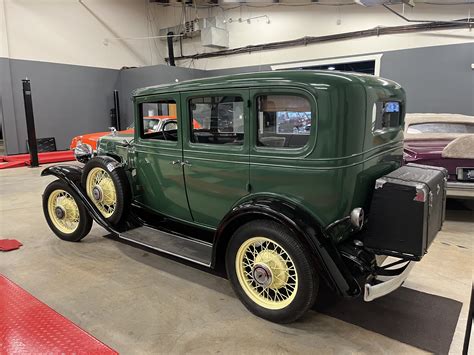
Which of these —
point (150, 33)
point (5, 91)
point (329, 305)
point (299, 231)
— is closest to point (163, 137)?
point (299, 231)

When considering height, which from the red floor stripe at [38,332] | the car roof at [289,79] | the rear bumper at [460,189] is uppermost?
the car roof at [289,79]

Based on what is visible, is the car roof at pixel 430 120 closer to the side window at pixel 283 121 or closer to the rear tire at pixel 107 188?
the side window at pixel 283 121

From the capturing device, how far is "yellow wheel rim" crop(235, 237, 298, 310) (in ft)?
7.61

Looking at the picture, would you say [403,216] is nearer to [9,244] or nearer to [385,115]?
[385,115]

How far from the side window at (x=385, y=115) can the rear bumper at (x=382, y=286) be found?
1001 mm

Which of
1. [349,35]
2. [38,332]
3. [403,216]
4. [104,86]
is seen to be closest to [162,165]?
[38,332]

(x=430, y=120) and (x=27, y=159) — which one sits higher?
(x=430, y=120)

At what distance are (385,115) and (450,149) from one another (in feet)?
6.96

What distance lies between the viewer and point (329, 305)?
2613mm

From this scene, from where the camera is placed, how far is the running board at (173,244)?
2.74m

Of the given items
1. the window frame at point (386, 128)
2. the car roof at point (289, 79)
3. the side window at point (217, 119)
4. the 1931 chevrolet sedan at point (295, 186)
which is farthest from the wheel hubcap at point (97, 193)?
the window frame at point (386, 128)

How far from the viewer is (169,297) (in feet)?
9.00

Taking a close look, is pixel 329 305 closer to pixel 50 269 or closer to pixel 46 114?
pixel 50 269

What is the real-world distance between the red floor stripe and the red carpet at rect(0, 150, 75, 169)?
26.0 feet
